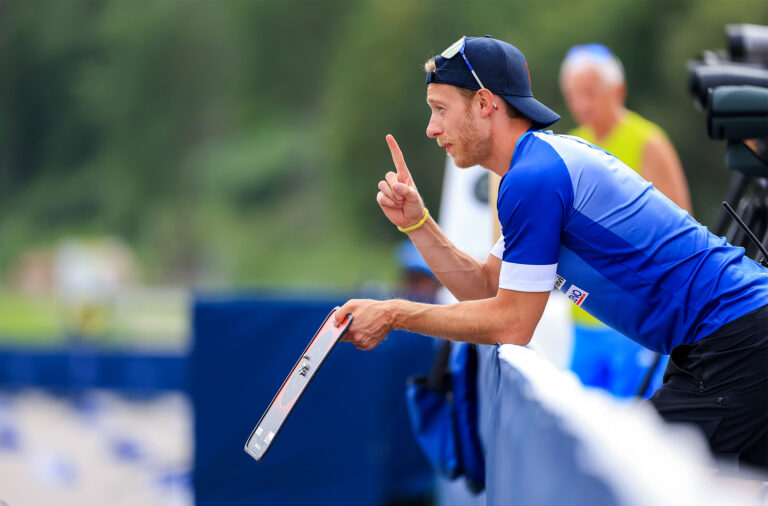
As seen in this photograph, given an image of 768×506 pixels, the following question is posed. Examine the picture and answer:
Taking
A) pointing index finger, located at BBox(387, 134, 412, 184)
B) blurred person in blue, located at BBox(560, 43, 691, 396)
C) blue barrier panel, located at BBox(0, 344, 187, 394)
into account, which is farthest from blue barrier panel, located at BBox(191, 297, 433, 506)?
blue barrier panel, located at BBox(0, 344, 187, 394)

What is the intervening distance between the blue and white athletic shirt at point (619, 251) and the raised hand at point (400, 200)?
1.58 feet

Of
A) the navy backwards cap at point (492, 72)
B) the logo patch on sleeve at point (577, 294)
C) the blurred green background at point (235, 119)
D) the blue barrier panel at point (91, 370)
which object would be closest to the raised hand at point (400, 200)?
the navy backwards cap at point (492, 72)

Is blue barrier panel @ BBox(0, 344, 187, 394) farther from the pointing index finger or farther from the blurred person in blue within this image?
the pointing index finger

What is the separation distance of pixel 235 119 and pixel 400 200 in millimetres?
36167

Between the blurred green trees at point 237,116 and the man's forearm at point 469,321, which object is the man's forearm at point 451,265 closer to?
the man's forearm at point 469,321

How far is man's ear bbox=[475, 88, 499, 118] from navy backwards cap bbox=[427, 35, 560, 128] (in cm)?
2

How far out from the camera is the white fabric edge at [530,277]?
105 inches

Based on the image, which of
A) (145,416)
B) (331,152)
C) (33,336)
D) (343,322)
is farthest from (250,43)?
(343,322)

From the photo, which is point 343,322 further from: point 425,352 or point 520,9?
point 520,9

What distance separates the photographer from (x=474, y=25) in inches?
1118

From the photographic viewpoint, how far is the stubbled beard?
9.57 ft

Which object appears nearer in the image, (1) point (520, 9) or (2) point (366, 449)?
(2) point (366, 449)

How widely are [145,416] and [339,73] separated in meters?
23.1

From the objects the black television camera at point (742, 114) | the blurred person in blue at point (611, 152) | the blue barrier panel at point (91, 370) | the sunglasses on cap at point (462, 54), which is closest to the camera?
the sunglasses on cap at point (462, 54)
